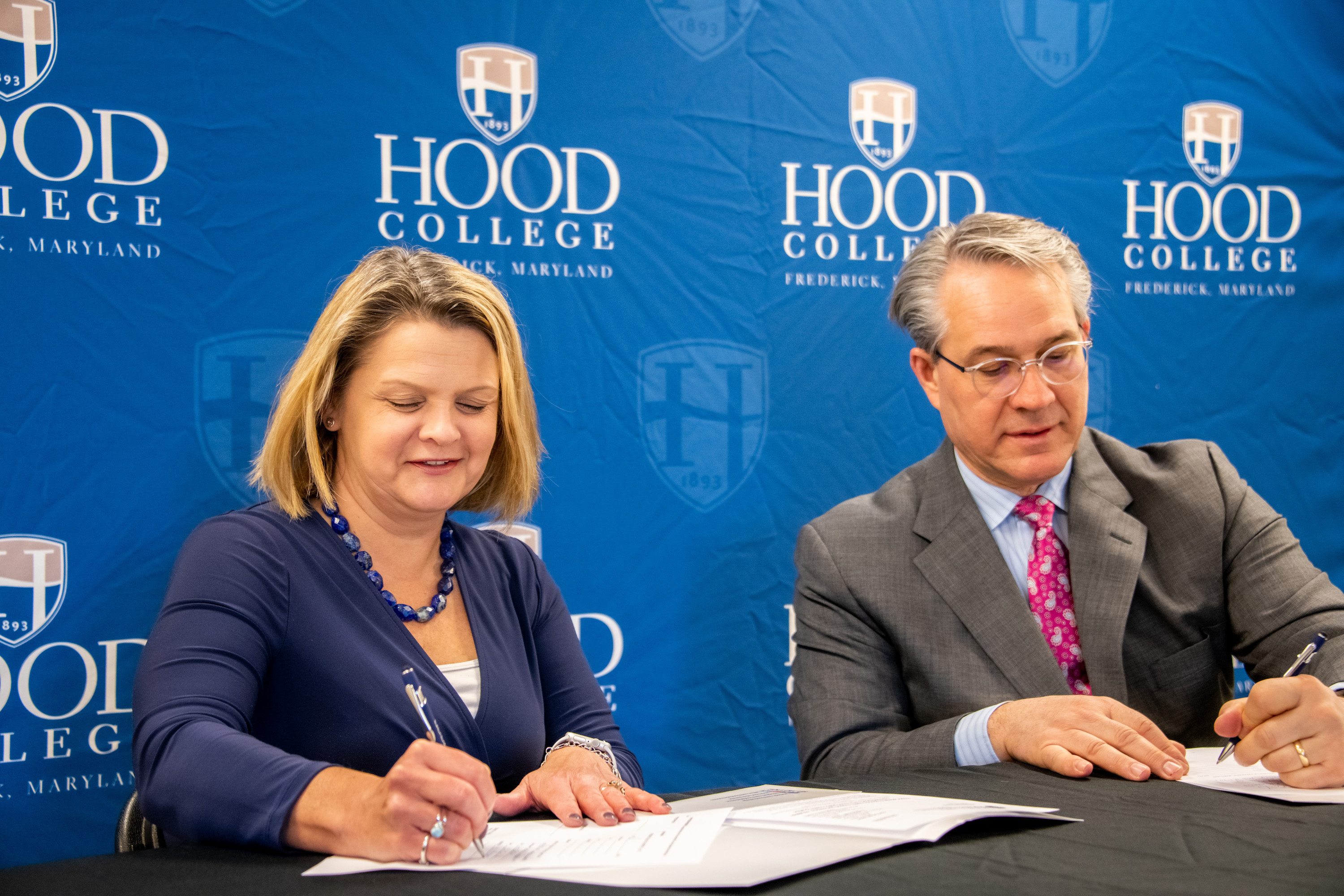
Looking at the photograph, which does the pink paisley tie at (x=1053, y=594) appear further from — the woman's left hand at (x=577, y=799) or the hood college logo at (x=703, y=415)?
the woman's left hand at (x=577, y=799)

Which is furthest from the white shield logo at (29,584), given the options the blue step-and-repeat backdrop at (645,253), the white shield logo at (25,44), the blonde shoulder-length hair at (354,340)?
the white shield logo at (25,44)

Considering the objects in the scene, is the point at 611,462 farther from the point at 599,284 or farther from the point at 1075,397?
the point at 1075,397

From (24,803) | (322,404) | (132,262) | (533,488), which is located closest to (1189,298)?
(533,488)

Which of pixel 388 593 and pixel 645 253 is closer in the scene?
pixel 388 593

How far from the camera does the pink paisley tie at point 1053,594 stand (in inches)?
70.7

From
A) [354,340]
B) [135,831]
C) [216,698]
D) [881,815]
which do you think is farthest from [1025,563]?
[135,831]

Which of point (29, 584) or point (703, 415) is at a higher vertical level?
point (703, 415)

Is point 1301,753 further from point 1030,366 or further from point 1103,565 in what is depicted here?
point 1030,366

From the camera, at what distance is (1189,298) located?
272 cm

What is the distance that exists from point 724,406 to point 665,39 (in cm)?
79

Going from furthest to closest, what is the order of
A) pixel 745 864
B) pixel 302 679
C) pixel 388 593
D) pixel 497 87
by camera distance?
pixel 497 87, pixel 388 593, pixel 302 679, pixel 745 864

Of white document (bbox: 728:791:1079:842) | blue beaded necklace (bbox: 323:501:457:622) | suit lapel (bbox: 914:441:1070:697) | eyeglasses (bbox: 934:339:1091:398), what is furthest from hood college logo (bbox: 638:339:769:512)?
white document (bbox: 728:791:1079:842)

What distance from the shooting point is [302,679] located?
1.43 m

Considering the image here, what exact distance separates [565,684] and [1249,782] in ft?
3.17
